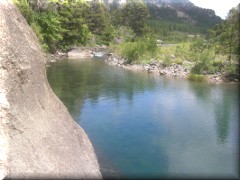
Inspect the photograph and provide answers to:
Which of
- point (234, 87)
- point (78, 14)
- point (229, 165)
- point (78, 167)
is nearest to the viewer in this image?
point (78, 167)

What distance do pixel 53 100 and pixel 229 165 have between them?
20.3 feet

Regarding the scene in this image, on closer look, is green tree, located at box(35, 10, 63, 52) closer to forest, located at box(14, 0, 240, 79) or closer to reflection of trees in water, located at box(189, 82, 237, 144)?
forest, located at box(14, 0, 240, 79)

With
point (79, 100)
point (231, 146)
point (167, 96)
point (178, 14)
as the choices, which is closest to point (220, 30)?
point (167, 96)

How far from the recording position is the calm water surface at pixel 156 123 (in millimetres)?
9523

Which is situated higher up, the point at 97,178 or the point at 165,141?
the point at 97,178

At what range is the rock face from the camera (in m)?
3.91

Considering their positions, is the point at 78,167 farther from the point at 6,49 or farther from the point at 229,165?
the point at 229,165

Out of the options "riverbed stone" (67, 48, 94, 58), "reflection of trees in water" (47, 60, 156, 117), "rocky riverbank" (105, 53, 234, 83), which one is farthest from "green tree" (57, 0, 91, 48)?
"reflection of trees in water" (47, 60, 156, 117)

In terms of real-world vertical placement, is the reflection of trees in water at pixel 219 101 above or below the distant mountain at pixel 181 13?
below

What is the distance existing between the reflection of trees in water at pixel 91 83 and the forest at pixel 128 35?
353 centimetres

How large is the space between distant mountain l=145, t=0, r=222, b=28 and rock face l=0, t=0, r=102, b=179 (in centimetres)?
10540

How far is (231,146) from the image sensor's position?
11.2 meters

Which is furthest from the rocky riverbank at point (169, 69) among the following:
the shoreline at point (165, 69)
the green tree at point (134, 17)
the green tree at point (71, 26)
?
the green tree at point (134, 17)

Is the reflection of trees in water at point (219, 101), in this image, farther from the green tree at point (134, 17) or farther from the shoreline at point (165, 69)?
the green tree at point (134, 17)
